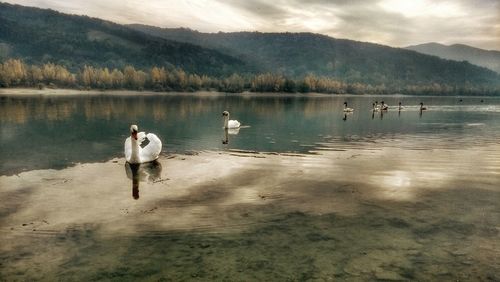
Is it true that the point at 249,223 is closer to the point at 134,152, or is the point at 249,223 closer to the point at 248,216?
the point at 248,216

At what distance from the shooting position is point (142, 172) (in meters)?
20.7

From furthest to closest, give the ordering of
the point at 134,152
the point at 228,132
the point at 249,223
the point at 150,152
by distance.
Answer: the point at 228,132 → the point at 150,152 → the point at 134,152 → the point at 249,223

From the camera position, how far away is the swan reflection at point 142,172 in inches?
736

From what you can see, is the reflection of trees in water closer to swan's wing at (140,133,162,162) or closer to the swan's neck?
swan's wing at (140,133,162,162)

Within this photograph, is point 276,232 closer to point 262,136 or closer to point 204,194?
point 204,194

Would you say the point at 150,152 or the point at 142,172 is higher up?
the point at 150,152

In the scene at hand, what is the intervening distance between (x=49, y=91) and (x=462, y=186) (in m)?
161

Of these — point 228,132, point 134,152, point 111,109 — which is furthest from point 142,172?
point 111,109

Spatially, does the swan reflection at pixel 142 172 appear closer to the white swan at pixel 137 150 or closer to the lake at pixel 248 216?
the lake at pixel 248 216

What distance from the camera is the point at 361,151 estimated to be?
1148 inches

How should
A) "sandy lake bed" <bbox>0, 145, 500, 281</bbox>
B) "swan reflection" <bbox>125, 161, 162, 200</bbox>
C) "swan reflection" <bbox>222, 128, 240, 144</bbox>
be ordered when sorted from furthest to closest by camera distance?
"swan reflection" <bbox>222, 128, 240, 144</bbox> < "swan reflection" <bbox>125, 161, 162, 200</bbox> < "sandy lake bed" <bbox>0, 145, 500, 281</bbox>

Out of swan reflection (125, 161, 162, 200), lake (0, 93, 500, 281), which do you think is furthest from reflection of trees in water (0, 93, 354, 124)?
swan reflection (125, 161, 162, 200)

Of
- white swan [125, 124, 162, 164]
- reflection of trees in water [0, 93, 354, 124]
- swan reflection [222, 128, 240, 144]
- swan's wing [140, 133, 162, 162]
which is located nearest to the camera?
white swan [125, 124, 162, 164]

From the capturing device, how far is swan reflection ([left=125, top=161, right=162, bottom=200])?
61.3 feet
